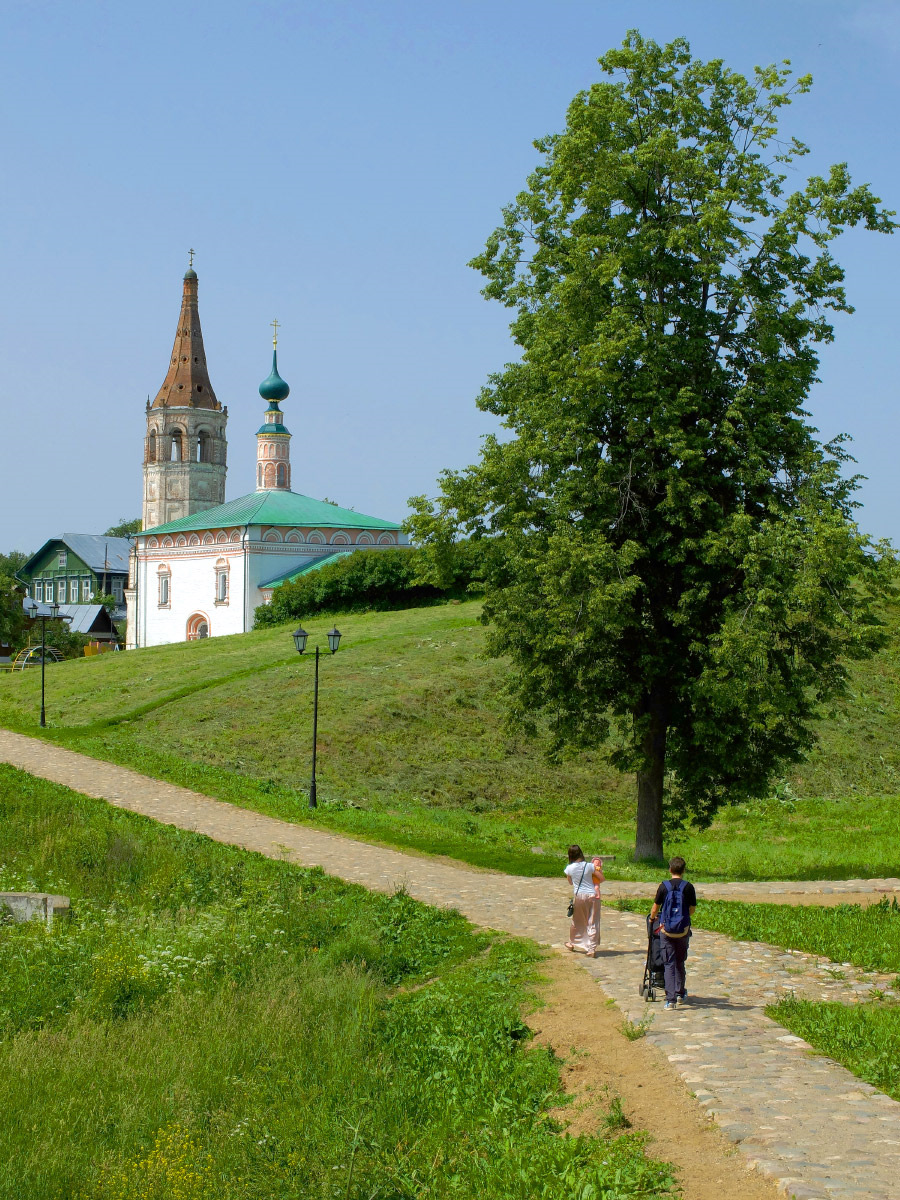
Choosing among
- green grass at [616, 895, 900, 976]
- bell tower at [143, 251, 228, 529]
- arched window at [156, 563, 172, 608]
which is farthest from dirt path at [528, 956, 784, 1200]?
bell tower at [143, 251, 228, 529]

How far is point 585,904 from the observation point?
13.0 meters

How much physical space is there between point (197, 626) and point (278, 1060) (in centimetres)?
6383

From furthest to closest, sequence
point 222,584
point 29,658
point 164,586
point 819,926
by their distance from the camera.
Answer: point 164,586, point 222,584, point 29,658, point 819,926

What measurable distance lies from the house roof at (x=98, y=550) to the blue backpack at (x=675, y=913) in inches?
3899

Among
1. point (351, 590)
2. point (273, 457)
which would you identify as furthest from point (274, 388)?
point (351, 590)

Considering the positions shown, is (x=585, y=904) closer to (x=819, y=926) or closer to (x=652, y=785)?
(x=819, y=926)

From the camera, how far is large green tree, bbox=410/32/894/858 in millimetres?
19094

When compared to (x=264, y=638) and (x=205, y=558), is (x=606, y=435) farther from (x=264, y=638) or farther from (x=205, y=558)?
(x=205, y=558)

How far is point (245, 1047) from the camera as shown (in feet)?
33.9

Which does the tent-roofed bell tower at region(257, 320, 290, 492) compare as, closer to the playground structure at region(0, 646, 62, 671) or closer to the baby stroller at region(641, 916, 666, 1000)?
the playground structure at region(0, 646, 62, 671)

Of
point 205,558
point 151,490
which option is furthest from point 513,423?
point 151,490

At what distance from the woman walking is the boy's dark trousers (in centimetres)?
215

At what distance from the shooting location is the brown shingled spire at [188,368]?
323 ft

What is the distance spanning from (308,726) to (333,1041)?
2331 centimetres
